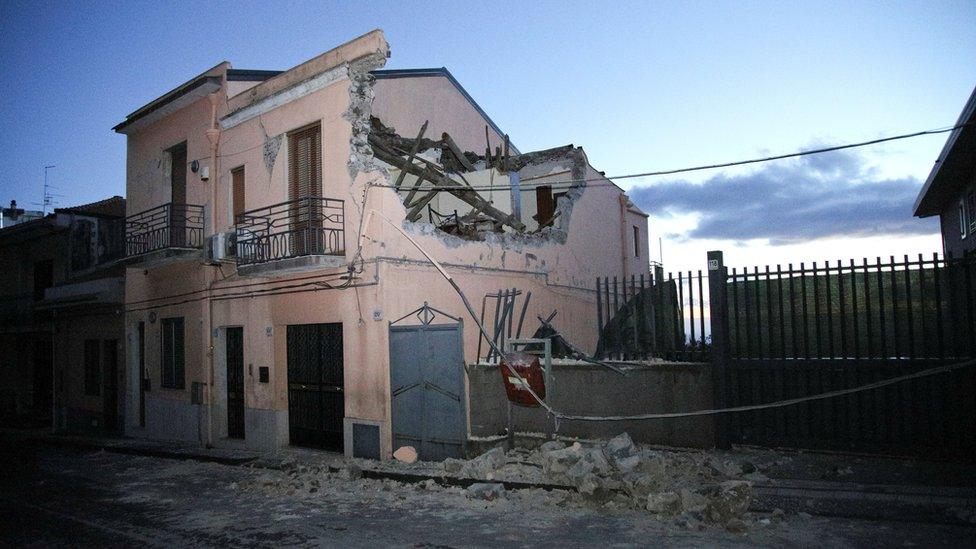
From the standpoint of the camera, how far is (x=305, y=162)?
41.9ft

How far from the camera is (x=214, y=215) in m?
14.6

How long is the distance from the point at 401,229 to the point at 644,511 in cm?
629

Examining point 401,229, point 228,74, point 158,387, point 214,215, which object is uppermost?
point 228,74

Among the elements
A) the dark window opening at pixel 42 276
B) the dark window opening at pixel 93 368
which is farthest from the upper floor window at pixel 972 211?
the dark window opening at pixel 42 276

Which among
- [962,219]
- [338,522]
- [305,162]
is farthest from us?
[962,219]

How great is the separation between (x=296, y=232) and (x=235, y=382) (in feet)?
14.0

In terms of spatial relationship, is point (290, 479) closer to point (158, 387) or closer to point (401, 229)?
point (401, 229)

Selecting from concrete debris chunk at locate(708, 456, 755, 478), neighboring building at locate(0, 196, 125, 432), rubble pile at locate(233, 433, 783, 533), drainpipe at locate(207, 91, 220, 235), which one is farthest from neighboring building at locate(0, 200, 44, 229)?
concrete debris chunk at locate(708, 456, 755, 478)

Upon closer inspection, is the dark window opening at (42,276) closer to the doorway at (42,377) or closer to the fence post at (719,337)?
the doorway at (42,377)

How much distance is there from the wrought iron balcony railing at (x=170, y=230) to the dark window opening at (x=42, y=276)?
848cm

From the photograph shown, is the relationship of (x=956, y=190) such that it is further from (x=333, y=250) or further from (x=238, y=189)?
(x=238, y=189)

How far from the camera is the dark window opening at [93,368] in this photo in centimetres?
1864

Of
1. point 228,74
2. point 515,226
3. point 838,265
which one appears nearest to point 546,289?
point 515,226

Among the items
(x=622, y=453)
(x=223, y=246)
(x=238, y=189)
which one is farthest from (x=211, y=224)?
(x=622, y=453)
